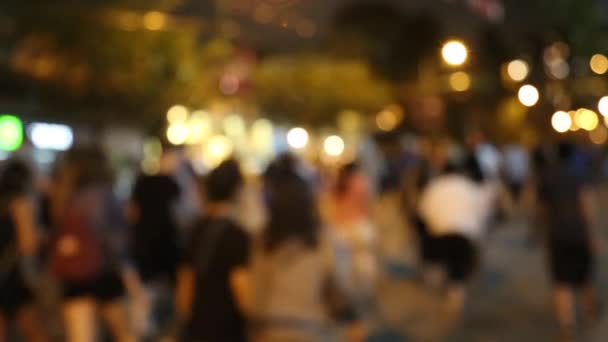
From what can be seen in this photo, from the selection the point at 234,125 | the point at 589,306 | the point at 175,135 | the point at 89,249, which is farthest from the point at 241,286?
the point at 234,125

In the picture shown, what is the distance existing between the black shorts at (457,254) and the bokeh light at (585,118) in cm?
224

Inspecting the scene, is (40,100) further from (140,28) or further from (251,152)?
(251,152)

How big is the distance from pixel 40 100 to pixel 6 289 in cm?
1259

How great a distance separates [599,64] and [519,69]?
2.22 metres

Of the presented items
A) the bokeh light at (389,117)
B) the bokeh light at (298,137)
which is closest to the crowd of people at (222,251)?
the bokeh light at (389,117)

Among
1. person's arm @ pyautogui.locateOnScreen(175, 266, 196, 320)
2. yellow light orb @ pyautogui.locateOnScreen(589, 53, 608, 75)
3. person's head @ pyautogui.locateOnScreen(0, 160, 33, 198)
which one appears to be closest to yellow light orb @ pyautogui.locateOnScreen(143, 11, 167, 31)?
person's head @ pyautogui.locateOnScreen(0, 160, 33, 198)

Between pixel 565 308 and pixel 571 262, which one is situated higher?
pixel 571 262

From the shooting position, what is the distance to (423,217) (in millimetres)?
8828

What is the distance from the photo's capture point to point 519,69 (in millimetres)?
10016

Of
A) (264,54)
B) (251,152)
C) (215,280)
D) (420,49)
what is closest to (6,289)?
(215,280)

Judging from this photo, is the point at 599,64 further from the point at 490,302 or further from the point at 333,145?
the point at 333,145

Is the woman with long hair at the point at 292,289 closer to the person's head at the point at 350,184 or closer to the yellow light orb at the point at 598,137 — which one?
the person's head at the point at 350,184

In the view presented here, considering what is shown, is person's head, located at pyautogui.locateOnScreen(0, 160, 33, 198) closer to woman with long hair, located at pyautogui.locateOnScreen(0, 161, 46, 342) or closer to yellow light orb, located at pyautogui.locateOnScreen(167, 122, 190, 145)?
woman with long hair, located at pyautogui.locateOnScreen(0, 161, 46, 342)

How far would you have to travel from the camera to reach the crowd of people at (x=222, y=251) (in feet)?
15.9
